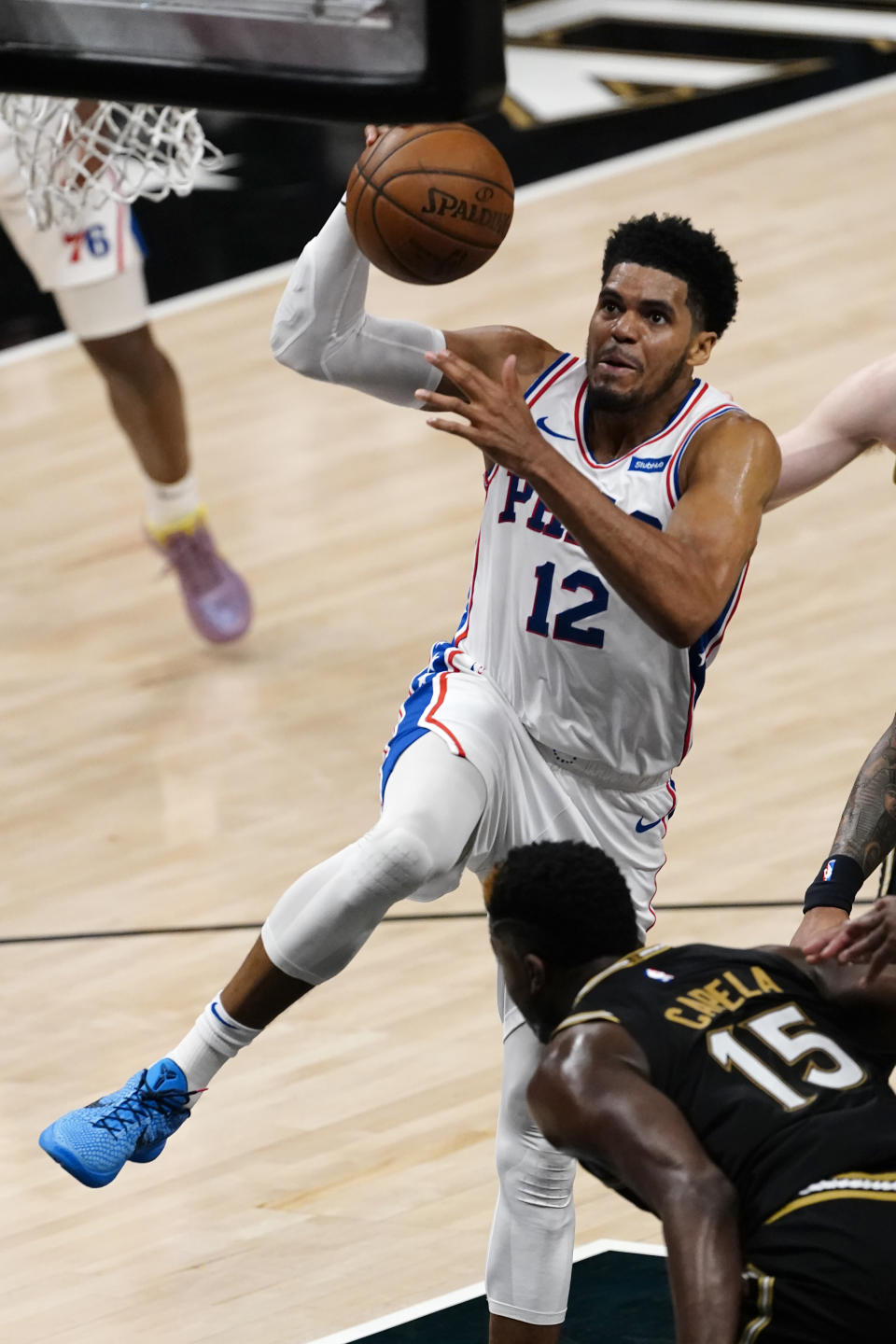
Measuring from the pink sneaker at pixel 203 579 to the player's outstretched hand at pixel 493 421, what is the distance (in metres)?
3.67

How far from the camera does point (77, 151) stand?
6.43 meters

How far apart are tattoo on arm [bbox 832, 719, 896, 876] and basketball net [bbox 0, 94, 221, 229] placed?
300cm

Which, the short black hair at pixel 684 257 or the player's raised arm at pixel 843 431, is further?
the player's raised arm at pixel 843 431

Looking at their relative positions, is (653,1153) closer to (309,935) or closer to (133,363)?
(309,935)

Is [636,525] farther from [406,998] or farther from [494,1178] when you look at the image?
[406,998]

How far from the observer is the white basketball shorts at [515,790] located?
148 inches

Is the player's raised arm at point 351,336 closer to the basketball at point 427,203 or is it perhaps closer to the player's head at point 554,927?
the basketball at point 427,203

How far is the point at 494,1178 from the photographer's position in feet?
15.0

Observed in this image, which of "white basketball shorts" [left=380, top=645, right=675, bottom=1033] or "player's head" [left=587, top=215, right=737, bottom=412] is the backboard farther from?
"white basketball shorts" [left=380, top=645, right=675, bottom=1033]

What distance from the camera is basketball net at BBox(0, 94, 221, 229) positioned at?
20.3 feet

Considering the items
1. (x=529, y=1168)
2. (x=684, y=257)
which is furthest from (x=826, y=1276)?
(x=684, y=257)

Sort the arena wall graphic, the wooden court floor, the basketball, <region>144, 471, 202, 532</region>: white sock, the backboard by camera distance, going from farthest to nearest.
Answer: the arena wall graphic, <region>144, 471, 202, 532</region>: white sock, the wooden court floor, the basketball, the backboard

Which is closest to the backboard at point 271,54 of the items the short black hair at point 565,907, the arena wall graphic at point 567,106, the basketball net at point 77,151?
the short black hair at point 565,907

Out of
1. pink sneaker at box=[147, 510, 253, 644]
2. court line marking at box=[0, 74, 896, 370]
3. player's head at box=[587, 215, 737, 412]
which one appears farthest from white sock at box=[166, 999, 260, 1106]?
court line marking at box=[0, 74, 896, 370]
